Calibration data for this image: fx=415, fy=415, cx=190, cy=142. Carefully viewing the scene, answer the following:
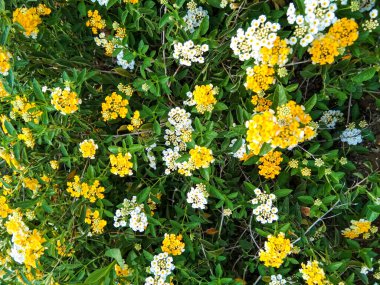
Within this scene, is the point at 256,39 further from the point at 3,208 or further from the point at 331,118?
the point at 3,208

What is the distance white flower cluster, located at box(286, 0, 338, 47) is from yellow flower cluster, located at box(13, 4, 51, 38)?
50.1 inches

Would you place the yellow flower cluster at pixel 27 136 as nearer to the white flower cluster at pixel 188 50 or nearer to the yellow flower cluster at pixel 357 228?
the white flower cluster at pixel 188 50

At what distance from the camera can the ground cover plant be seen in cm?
197

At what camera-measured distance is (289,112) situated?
177cm

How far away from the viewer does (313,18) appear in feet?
5.73

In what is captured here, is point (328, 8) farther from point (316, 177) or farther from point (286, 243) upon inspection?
point (286, 243)

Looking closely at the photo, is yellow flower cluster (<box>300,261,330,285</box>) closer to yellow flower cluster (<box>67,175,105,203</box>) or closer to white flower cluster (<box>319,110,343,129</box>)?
white flower cluster (<box>319,110,343,129</box>)

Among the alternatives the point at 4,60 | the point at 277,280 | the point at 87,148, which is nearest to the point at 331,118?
the point at 277,280

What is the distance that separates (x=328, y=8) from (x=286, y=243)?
111 centimetres

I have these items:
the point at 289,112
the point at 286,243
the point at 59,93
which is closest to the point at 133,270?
the point at 286,243

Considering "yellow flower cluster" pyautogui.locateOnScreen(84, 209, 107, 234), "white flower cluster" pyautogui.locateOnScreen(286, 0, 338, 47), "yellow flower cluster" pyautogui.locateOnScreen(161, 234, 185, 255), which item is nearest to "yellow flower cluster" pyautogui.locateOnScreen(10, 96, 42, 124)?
"yellow flower cluster" pyautogui.locateOnScreen(84, 209, 107, 234)

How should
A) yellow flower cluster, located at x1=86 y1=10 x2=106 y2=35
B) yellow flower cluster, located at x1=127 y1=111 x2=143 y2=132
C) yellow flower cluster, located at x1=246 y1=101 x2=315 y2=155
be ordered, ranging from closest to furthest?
yellow flower cluster, located at x1=246 y1=101 x2=315 y2=155 < yellow flower cluster, located at x1=127 y1=111 x2=143 y2=132 < yellow flower cluster, located at x1=86 y1=10 x2=106 y2=35

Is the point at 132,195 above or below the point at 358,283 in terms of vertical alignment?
above

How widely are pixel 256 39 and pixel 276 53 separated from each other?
0.36 feet
